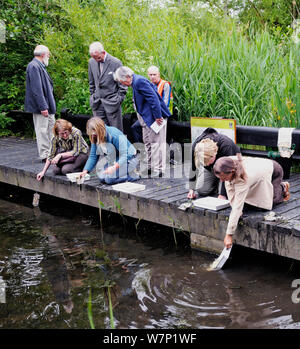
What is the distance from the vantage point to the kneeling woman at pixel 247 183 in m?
4.28

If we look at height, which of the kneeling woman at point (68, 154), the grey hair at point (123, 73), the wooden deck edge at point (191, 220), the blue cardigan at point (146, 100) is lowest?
the wooden deck edge at point (191, 220)

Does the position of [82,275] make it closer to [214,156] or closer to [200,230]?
[200,230]

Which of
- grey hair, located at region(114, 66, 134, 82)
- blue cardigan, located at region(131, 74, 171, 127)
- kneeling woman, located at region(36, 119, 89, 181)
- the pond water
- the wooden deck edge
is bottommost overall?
the pond water

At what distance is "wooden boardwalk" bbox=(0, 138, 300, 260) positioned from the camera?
4422 mm

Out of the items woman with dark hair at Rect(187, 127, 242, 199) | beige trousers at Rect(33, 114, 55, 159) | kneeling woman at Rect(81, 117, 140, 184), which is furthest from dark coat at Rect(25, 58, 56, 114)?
woman with dark hair at Rect(187, 127, 242, 199)

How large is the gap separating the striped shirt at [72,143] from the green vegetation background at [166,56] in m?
1.65

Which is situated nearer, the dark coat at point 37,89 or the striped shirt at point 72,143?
the striped shirt at point 72,143

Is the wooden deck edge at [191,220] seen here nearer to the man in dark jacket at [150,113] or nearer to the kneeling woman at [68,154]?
the kneeling woman at [68,154]

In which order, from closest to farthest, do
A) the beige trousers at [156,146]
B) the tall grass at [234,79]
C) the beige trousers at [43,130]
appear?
the beige trousers at [156,146] → the tall grass at [234,79] → the beige trousers at [43,130]

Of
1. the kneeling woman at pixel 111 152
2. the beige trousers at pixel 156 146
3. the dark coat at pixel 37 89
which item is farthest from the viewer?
the dark coat at pixel 37 89

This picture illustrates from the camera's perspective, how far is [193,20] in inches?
586

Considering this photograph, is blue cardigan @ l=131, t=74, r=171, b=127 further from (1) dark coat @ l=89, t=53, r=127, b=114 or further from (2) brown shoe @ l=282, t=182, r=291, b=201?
(2) brown shoe @ l=282, t=182, r=291, b=201

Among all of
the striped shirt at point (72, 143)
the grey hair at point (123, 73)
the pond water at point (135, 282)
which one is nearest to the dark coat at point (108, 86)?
the striped shirt at point (72, 143)

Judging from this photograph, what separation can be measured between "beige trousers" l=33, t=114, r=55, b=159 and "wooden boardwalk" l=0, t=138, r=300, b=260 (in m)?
0.28
